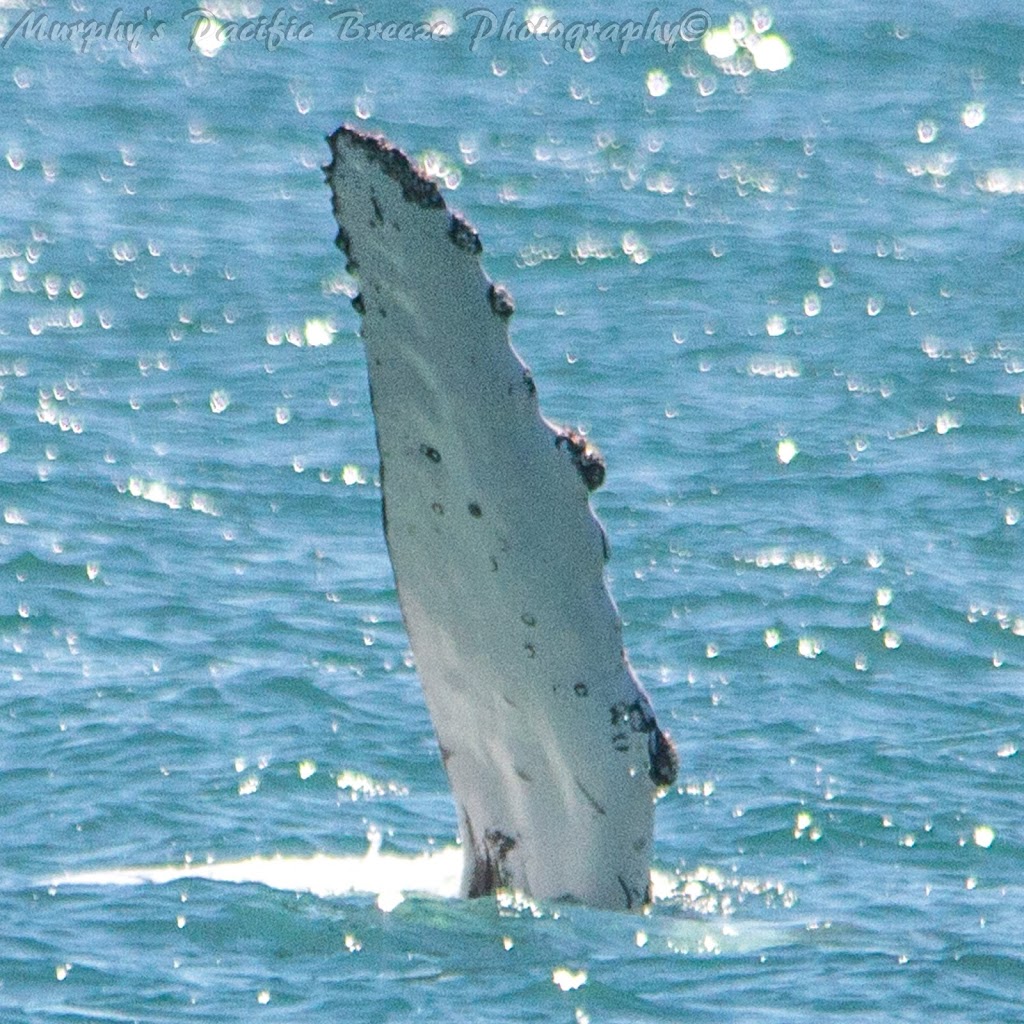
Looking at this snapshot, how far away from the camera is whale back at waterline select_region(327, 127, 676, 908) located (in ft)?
25.1

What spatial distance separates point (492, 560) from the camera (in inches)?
323

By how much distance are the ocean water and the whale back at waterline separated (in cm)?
64

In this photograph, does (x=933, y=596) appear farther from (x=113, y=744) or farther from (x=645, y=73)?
(x=645, y=73)

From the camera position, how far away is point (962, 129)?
33.4 meters

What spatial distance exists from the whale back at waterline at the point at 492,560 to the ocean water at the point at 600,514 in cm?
64

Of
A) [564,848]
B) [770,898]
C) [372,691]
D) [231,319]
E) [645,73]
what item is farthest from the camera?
[645,73]

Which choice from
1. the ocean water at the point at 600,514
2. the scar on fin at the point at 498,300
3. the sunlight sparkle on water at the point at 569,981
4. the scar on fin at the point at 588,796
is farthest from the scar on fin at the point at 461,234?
the sunlight sparkle on water at the point at 569,981

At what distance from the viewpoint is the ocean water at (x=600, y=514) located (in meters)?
10.1

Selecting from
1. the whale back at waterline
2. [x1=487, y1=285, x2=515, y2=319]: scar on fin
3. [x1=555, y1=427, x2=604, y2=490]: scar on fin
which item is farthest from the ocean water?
[x1=487, y1=285, x2=515, y2=319]: scar on fin

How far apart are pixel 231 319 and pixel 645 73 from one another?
15721 millimetres

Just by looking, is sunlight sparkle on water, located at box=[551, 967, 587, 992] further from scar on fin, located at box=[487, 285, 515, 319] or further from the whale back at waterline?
scar on fin, located at box=[487, 285, 515, 319]

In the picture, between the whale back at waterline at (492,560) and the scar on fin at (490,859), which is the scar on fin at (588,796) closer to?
the whale back at waterline at (492,560)

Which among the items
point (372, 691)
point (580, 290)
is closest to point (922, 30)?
point (580, 290)

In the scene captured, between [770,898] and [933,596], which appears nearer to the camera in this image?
[770,898]
